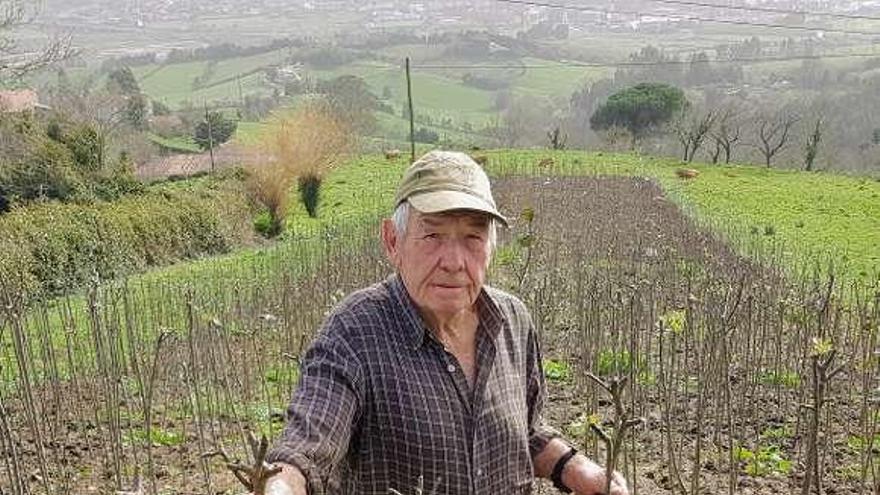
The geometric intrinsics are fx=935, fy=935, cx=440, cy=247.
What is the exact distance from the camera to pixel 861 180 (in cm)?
2180

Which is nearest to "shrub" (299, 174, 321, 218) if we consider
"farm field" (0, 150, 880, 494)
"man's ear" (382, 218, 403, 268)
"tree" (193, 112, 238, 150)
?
"farm field" (0, 150, 880, 494)

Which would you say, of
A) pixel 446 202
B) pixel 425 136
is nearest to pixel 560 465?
pixel 446 202

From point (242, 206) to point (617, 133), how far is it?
16736 mm

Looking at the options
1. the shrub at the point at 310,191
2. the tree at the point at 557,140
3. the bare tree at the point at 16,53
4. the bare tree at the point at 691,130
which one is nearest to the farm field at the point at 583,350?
the shrub at the point at 310,191

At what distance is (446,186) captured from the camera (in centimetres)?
189

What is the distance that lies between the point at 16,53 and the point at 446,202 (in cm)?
1570

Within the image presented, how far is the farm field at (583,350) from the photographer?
4688 mm

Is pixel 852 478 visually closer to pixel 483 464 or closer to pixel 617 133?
pixel 483 464

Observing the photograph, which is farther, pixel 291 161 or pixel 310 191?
pixel 291 161

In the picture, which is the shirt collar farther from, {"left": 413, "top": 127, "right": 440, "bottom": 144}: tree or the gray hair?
{"left": 413, "top": 127, "right": 440, "bottom": 144}: tree

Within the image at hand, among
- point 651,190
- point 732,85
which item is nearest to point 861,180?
point 651,190

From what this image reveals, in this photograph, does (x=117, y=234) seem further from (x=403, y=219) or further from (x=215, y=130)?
(x=215, y=130)

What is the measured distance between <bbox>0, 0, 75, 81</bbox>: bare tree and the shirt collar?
14393 mm

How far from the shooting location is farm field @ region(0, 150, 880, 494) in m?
4.69
